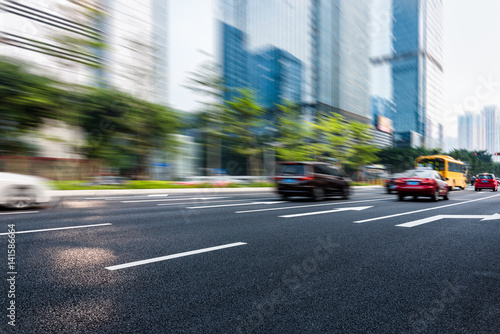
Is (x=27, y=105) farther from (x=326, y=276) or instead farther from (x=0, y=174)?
(x=326, y=276)

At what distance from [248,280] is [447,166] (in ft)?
102

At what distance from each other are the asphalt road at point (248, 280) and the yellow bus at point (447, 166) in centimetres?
2617

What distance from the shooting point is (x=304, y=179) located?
13.9 m

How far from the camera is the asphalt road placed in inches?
100

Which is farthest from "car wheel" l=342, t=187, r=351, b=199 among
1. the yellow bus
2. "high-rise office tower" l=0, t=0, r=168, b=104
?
"high-rise office tower" l=0, t=0, r=168, b=104

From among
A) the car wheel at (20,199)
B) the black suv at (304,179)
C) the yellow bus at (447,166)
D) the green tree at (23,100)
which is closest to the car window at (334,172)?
the black suv at (304,179)

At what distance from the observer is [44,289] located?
10.3 feet

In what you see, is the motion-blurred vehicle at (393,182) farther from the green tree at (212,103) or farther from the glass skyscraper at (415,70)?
the glass skyscraper at (415,70)

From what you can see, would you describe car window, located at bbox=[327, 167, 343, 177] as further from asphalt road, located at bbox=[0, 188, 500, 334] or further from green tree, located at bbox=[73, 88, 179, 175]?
green tree, located at bbox=[73, 88, 179, 175]

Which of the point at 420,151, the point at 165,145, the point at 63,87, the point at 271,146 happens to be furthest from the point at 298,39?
the point at 63,87

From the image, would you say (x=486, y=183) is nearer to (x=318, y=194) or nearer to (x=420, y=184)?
(x=420, y=184)

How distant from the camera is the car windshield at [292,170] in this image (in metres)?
14.1

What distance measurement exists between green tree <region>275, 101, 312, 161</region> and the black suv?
2368 cm

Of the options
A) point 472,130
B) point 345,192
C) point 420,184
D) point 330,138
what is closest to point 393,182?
point 420,184
